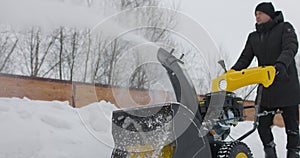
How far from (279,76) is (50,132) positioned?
6.86ft

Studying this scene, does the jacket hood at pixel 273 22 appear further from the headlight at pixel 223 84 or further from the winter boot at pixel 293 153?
the winter boot at pixel 293 153

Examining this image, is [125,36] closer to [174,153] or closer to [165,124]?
[165,124]

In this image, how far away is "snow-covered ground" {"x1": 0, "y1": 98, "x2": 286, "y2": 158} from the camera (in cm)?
308

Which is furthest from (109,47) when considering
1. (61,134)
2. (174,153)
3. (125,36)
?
(61,134)

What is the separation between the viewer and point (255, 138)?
16.1ft

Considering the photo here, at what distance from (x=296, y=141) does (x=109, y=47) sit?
70.2 inches

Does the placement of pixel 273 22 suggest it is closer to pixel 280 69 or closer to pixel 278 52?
pixel 278 52

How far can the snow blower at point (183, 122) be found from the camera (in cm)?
229

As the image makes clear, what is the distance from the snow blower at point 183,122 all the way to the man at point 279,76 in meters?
0.53

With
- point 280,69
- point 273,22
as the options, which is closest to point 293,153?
point 280,69

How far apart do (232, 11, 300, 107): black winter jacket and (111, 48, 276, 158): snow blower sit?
0.52 metres

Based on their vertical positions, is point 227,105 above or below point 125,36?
below

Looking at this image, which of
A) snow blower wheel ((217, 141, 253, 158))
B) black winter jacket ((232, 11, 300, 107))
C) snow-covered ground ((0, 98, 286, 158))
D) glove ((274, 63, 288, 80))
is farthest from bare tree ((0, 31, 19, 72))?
snow blower wheel ((217, 141, 253, 158))

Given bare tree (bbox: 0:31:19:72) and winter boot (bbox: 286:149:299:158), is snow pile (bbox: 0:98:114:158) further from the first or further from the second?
bare tree (bbox: 0:31:19:72)
